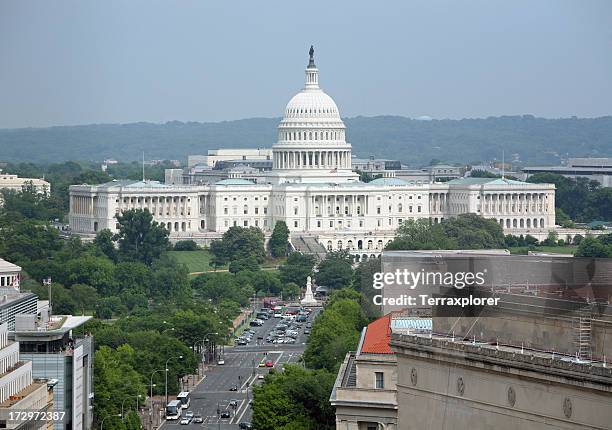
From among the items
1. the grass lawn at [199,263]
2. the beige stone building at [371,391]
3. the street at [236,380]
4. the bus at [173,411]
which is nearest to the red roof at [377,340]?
the beige stone building at [371,391]

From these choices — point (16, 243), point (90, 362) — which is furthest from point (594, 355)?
point (16, 243)

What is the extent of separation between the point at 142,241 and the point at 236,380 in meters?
93.1

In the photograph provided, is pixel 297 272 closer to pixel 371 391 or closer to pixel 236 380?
pixel 236 380

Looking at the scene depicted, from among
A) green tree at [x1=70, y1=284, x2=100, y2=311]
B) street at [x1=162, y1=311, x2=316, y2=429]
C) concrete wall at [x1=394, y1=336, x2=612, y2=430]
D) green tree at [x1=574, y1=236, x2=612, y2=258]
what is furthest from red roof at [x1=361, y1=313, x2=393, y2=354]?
green tree at [x1=574, y1=236, x2=612, y2=258]

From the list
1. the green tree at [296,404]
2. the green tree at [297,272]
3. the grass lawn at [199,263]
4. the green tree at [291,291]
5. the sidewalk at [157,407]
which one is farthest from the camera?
the grass lawn at [199,263]

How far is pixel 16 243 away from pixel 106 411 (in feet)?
322

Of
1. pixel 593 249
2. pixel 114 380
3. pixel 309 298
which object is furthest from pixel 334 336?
pixel 593 249

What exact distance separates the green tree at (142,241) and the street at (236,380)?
57763 mm

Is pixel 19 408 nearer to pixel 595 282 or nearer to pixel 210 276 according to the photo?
pixel 595 282

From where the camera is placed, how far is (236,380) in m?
104

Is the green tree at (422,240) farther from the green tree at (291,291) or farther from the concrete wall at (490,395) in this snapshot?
the concrete wall at (490,395)

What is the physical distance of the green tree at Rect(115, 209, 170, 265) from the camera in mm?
192875

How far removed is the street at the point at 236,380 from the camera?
3499 inches

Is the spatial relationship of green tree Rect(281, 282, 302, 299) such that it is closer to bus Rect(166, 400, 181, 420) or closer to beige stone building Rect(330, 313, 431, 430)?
bus Rect(166, 400, 181, 420)
